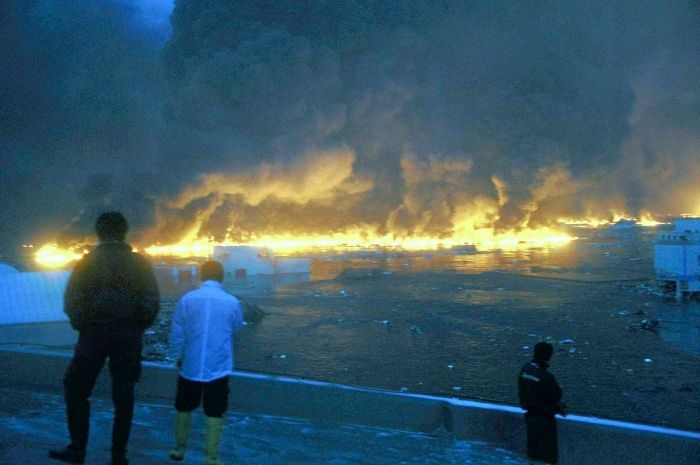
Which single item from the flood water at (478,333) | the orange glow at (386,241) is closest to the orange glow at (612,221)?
the orange glow at (386,241)

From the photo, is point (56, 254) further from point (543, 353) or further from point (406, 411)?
point (543, 353)

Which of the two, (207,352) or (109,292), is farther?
(207,352)

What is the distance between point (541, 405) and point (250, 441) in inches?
71.0

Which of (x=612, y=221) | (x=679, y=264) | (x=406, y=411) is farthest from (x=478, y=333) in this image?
(x=612, y=221)

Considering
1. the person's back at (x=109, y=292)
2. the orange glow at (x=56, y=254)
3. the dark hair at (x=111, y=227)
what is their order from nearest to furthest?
1. the person's back at (x=109, y=292)
2. the dark hair at (x=111, y=227)
3. the orange glow at (x=56, y=254)

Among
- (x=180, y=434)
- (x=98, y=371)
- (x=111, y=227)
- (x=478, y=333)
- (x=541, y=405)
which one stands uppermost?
(x=111, y=227)

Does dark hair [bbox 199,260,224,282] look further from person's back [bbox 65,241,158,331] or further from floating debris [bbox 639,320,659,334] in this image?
floating debris [bbox 639,320,659,334]

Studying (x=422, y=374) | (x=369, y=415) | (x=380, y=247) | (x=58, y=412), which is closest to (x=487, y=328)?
(x=422, y=374)

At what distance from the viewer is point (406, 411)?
4.74 m

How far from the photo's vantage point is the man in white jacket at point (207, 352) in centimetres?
359

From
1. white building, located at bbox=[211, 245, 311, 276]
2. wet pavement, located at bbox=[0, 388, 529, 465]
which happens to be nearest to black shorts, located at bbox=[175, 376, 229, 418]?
wet pavement, located at bbox=[0, 388, 529, 465]

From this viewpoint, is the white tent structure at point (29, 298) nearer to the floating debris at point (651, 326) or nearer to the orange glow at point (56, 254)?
the floating debris at point (651, 326)

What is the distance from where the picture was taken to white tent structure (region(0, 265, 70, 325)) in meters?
7.65

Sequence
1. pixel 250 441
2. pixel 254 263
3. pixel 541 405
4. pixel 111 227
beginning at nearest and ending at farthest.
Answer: pixel 111 227 → pixel 541 405 → pixel 250 441 → pixel 254 263
